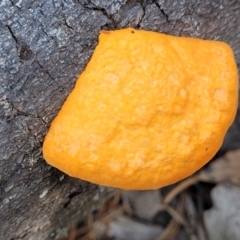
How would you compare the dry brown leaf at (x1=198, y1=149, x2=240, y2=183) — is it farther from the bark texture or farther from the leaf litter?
the bark texture

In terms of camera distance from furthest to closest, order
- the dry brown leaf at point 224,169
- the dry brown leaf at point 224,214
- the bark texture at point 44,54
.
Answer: the dry brown leaf at point 224,169 → the dry brown leaf at point 224,214 → the bark texture at point 44,54

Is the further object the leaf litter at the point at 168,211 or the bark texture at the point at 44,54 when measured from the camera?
the leaf litter at the point at 168,211

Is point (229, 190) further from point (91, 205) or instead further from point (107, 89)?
point (107, 89)

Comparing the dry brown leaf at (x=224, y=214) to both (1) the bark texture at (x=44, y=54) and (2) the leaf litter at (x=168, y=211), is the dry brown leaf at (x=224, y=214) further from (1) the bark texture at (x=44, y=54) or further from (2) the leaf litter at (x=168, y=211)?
(1) the bark texture at (x=44, y=54)

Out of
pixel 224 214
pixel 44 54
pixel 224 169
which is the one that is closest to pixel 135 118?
pixel 44 54

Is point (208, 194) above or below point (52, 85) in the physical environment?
below

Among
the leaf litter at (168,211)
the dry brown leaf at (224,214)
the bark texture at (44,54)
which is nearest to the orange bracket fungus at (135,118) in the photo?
the bark texture at (44,54)

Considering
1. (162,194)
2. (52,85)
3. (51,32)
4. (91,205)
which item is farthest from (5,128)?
(162,194)

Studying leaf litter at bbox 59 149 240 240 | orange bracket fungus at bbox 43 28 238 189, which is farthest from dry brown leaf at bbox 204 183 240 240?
orange bracket fungus at bbox 43 28 238 189
